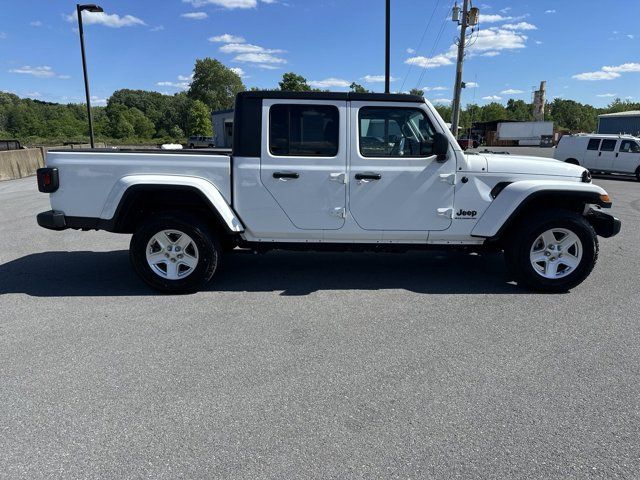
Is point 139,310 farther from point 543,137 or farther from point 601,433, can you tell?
point 543,137

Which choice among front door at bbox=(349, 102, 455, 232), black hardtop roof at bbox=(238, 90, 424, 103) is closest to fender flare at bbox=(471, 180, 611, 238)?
front door at bbox=(349, 102, 455, 232)

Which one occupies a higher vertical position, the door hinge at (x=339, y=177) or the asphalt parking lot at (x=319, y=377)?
the door hinge at (x=339, y=177)

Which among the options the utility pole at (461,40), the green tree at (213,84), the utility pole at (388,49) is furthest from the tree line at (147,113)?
the utility pole at (388,49)

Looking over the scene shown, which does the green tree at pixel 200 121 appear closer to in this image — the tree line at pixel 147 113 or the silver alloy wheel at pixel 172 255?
the tree line at pixel 147 113

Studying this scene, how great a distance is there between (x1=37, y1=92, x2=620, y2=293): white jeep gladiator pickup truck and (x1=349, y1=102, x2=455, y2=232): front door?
11mm

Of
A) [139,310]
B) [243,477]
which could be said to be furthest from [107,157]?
[243,477]

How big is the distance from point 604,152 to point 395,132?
1879cm

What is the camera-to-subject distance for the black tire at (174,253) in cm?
477

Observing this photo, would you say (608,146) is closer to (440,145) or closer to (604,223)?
(604,223)

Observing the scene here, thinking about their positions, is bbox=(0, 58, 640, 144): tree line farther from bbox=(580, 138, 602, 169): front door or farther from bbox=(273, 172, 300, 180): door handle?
bbox=(273, 172, 300, 180): door handle

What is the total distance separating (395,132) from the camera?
15.7 ft

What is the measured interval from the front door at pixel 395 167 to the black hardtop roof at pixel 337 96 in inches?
3.1

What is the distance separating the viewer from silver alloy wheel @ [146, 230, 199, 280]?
4848 millimetres

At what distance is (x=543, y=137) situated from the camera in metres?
63.3
